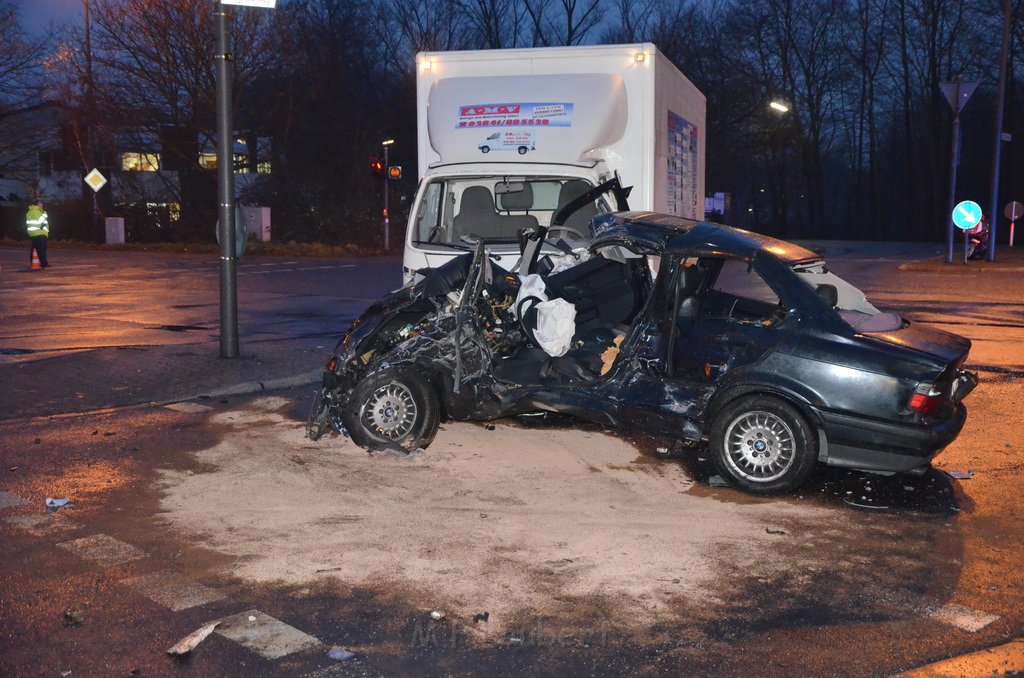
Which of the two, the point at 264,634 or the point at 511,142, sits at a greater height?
the point at 511,142

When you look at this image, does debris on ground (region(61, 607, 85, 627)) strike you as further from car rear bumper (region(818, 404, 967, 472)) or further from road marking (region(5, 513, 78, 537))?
car rear bumper (region(818, 404, 967, 472))

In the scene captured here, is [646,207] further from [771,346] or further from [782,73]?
[782,73]

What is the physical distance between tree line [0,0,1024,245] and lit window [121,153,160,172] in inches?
36.0

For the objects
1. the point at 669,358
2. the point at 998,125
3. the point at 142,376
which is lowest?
the point at 142,376

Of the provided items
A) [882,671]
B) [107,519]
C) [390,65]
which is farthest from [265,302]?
[390,65]

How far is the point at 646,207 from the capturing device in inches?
428

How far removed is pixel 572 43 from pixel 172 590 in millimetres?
55974

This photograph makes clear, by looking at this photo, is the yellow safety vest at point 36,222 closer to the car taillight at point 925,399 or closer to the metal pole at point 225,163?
the metal pole at point 225,163

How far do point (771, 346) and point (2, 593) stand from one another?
4.49m

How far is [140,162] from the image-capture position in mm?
46312

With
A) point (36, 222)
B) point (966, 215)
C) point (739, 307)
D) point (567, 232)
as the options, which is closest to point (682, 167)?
point (567, 232)

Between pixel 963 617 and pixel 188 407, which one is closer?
pixel 963 617

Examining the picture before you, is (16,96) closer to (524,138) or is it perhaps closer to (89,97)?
(89,97)

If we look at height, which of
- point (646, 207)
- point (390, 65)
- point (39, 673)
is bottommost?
point (39, 673)
